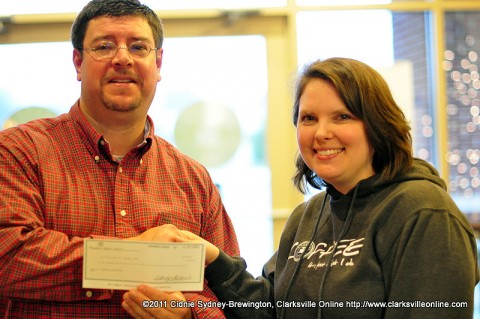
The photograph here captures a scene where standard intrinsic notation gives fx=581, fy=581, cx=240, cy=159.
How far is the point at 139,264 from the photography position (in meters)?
1.85

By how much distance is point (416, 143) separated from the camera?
4910mm

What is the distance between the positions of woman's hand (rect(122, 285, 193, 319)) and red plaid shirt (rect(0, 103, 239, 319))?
0.38ft

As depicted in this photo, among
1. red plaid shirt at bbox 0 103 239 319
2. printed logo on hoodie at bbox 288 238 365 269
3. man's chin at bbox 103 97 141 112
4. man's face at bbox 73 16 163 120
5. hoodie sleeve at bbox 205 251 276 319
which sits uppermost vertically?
man's face at bbox 73 16 163 120

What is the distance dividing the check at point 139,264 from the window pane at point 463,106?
3548mm

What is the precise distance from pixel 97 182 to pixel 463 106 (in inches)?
146

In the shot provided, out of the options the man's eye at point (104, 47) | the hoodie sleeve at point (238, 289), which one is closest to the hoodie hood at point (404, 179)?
the hoodie sleeve at point (238, 289)

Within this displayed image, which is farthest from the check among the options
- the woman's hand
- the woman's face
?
the woman's face

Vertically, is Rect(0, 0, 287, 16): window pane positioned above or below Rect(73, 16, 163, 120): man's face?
above

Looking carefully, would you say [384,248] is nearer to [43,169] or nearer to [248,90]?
[43,169]

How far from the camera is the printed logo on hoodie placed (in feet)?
6.42

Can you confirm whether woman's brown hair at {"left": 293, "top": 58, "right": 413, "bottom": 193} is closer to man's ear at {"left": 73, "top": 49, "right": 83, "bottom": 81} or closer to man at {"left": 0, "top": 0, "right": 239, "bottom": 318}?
man at {"left": 0, "top": 0, "right": 239, "bottom": 318}

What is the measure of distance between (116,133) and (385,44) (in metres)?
3.15

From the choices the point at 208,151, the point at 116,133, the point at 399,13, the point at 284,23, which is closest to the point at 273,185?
the point at 208,151

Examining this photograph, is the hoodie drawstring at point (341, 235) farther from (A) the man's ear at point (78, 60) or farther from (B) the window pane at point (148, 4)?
(B) the window pane at point (148, 4)
